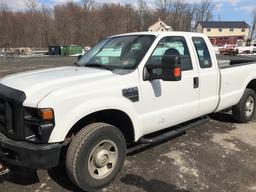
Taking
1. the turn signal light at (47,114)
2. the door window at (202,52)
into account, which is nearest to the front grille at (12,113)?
the turn signal light at (47,114)

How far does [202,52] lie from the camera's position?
551 cm

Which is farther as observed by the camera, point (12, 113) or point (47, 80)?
point (47, 80)

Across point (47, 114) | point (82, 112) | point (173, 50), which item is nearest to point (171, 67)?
point (173, 50)

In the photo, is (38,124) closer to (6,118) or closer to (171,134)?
(6,118)

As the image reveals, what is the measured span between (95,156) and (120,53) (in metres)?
1.63

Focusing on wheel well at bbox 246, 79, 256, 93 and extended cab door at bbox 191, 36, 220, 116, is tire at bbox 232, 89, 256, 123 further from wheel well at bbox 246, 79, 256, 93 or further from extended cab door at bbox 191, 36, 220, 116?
extended cab door at bbox 191, 36, 220, 116

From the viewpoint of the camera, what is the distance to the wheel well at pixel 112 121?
405 centimetres

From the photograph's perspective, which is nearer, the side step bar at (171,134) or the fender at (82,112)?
the fender at (82,112)

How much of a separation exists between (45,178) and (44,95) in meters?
1.40

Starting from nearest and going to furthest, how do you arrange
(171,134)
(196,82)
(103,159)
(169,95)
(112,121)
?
(103,159) → (112,121) → (169,95) → (171,134) → (196,82)

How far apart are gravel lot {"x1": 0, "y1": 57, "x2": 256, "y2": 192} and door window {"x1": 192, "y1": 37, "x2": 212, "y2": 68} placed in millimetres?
1354

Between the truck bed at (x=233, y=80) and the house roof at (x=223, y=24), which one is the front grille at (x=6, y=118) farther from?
the house roof at (x=223, y=24)

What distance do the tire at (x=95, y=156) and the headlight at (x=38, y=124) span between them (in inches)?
15.1

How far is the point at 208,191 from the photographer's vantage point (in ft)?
13.3
